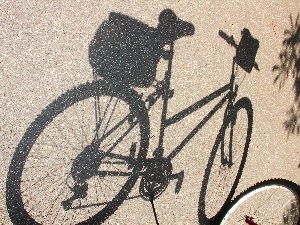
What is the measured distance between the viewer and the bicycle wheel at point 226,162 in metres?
4.39

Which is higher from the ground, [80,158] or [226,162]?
[226,162]

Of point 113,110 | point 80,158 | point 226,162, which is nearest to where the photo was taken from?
point 80,158

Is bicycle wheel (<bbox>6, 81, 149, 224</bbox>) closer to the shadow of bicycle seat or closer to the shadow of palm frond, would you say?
the shadow of bicycle seat

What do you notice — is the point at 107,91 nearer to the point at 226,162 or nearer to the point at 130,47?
the point at 130,47

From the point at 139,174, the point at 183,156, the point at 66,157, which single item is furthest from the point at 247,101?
the point at 66,157

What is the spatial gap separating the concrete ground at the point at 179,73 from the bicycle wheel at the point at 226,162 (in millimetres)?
92

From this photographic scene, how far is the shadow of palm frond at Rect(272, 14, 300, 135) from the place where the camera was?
15.7ft

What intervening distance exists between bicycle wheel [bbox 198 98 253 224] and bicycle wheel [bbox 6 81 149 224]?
963 millimetres

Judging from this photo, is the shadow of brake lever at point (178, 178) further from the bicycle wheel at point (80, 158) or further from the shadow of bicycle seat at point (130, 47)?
the shadow of bicycle seat at point (130, 47)

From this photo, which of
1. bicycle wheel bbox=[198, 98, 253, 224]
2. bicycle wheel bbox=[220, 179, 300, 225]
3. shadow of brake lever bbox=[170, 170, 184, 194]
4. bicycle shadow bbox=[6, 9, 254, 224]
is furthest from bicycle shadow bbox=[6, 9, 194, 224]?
bicycle wheel bbox=[220, 179, 300, 225]

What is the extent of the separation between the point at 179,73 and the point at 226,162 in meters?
1.31

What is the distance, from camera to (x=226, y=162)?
4.48 m

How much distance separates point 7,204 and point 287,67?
3971mm

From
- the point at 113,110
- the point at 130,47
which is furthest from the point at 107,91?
the point at 130,47
